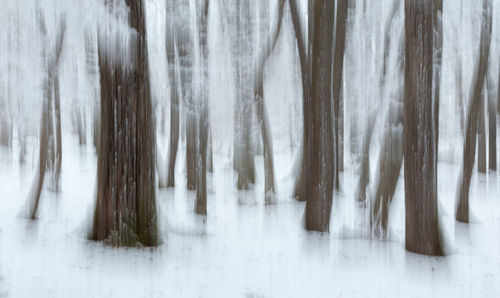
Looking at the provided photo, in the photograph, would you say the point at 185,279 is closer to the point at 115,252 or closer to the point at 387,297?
the point at 115,252

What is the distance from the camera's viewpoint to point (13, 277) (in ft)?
14.8

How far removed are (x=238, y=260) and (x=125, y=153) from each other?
2.10 meters

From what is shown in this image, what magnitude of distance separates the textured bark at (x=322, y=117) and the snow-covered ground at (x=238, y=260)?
0.48 metres

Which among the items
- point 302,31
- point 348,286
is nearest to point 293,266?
point 348,286

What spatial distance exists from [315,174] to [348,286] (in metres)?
2.34

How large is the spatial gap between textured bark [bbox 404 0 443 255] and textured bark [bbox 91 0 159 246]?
3637 mm

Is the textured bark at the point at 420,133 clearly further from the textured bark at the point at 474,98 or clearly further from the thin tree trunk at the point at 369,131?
the thin tree trunk at the point at 369,131

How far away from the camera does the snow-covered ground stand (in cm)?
455

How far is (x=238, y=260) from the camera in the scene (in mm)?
5582

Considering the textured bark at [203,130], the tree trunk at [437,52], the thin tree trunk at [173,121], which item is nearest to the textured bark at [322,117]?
the tree trunk at [437,52]

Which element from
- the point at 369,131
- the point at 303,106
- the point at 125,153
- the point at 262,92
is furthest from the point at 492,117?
the point at 125,153

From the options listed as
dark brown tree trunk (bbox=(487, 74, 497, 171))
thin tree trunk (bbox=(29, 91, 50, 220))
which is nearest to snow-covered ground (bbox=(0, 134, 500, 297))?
thin tree trunk (bbox=(29, 91, 50, 220))

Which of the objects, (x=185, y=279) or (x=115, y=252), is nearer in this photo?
(x=185, y=279)

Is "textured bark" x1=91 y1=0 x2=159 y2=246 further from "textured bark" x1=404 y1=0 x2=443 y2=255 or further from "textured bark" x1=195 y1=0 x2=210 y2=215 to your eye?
"textured bark" x1=404 y1=0 x2=443 y2=255
